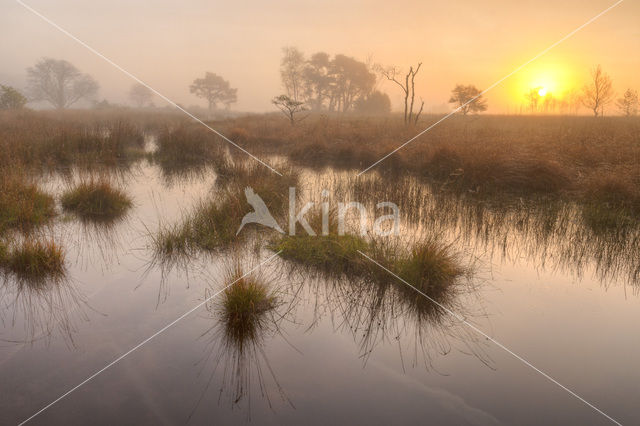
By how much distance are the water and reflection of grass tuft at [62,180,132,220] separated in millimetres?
2306

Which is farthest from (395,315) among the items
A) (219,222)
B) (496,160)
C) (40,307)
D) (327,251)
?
(496,160)

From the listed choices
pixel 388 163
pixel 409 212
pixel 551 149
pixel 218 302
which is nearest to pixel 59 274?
pixel 218 302

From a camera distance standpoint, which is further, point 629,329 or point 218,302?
point 218,302

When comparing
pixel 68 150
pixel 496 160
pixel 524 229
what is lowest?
pixel 524 229

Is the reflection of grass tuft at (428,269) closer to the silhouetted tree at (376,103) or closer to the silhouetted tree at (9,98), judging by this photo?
the silhouetted tree at (9,98)

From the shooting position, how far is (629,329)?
370cm

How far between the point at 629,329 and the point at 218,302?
390 centimetres

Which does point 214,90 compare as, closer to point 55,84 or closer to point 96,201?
point 55,84

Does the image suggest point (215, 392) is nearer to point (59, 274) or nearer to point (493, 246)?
point (59, 274)

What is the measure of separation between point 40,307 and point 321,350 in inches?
108

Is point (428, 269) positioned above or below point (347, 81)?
below

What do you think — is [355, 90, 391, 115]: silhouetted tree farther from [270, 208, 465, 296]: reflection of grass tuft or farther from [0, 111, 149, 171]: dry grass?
[270, 208, 465, 296]: reflection of grass tuft

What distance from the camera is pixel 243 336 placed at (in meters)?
3.43

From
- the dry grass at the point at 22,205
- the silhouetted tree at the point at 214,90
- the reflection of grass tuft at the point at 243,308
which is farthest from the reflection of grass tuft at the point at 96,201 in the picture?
the silhouetted tree at the point at 214,90
